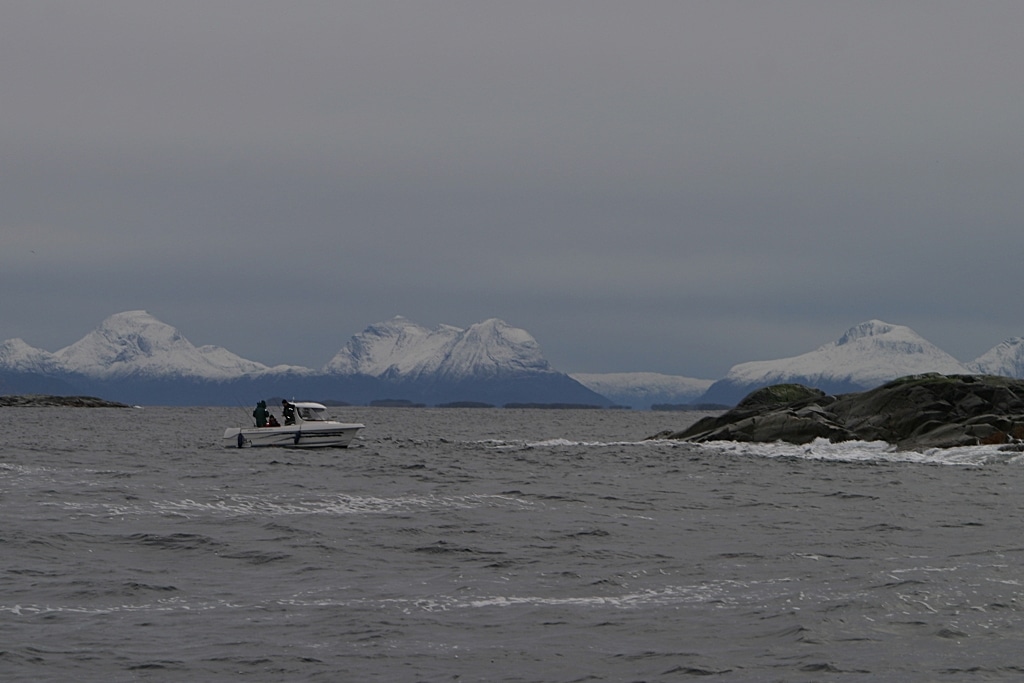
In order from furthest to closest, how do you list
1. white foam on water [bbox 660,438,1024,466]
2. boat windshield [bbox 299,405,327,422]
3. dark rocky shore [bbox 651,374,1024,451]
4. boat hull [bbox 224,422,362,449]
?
1. boat windshield [bbox 299,405,327,422]
2. boat hull [bbox 224,422,362,449]
3. dark rocky shore [bbox 651,374,1024,451]
4. white foam on water [bbox 660,438,1024,466]

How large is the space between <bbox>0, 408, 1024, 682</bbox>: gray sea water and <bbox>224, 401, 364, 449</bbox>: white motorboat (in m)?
18.1

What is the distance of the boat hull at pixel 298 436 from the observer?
58.2 m

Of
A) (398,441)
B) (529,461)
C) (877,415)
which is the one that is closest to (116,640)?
(529,461)

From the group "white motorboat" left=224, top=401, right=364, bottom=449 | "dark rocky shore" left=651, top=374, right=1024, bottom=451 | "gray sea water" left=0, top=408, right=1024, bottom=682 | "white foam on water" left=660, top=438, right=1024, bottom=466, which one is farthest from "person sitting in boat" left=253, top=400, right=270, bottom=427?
"dark rocky shore" left=651, top=374, right=1024, bottom=451

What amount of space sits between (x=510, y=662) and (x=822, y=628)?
4.58 meters

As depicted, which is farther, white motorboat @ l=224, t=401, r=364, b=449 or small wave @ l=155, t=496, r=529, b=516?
white motorboat @ l=224, t=401, r=364, b=449

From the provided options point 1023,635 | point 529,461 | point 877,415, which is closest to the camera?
point 1023,635

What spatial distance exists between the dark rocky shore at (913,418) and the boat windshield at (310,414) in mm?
22675

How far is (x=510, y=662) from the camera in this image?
1516 cm

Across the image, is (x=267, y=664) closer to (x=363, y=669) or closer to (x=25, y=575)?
(x=363, y=669)

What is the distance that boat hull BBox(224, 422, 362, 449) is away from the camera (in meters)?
58.2

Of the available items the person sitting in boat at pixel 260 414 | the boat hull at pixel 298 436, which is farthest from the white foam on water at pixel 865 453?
the person sitting in boat at pixel 260 414

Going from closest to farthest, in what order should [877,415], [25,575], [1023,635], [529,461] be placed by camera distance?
1. [1023,635]
2. [25,575]
3. [529,461]
4. [877,415]

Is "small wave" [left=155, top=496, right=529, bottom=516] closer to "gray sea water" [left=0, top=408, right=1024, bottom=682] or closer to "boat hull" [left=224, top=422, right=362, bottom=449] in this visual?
"gray sea water" [left=0, top=408, right=1024, bottom=682]
